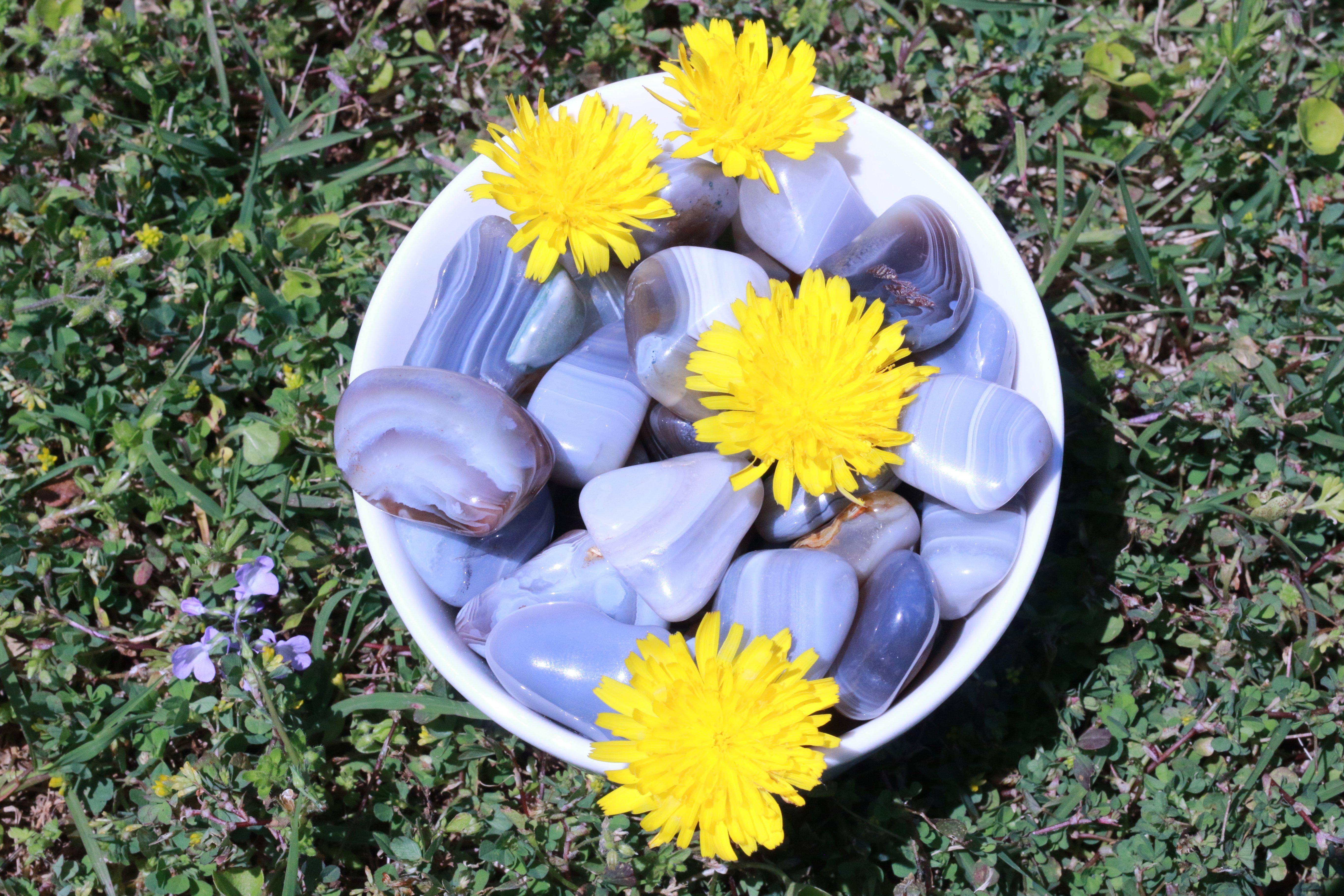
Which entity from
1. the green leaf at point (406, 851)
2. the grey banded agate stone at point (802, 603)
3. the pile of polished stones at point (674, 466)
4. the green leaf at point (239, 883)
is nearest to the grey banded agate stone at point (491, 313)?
the pile of polished stones at point (674, 466)

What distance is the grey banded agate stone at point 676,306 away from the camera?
1.02 metres

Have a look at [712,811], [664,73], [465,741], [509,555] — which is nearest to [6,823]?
[465,741]

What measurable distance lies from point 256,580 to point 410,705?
258 mm

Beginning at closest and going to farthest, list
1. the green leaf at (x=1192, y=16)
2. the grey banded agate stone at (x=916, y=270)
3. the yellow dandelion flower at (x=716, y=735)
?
the yellow dandelion flower at (x=716, y=735)
the grey banded agate stone at (x=916, y=270)
the green leaf at (x=1192, y=16)

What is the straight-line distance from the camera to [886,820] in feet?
4.37

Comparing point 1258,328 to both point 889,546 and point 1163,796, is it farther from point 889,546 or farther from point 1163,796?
point 889,546

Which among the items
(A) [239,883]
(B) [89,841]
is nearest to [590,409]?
(A) [239,883]

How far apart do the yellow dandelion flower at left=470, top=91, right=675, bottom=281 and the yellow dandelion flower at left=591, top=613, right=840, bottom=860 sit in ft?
1.33

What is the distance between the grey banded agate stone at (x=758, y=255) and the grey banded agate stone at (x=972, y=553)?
334 mm

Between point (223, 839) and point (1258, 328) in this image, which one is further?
point (1258, 328)

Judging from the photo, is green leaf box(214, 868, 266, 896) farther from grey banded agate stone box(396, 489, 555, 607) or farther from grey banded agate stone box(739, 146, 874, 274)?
grey banded agate stone box(739, 146, 874, 274)

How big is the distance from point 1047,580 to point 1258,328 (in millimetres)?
506

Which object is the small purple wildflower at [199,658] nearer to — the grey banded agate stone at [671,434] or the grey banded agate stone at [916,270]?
the grey banded agate stone at [671,434]

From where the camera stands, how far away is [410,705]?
1.34 metres
